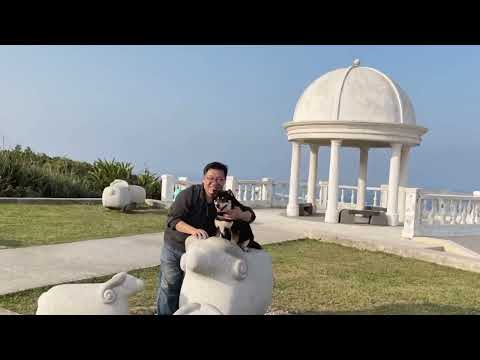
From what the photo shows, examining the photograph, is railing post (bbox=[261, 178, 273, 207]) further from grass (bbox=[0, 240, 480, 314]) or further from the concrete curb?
grass (bbox=[0, 240, 480, 314])

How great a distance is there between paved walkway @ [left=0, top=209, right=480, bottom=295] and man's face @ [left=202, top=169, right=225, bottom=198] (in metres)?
3.37

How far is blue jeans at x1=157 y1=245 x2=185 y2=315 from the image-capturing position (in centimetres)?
443

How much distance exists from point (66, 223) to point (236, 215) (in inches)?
373

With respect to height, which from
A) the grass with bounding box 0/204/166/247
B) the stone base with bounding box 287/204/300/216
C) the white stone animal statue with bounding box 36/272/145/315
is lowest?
the grass with bounding box 0/204/166/247

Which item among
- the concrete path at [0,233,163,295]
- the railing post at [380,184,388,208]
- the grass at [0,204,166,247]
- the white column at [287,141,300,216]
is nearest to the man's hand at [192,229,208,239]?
the concrete path at [0,233,163,295]

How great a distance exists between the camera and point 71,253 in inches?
335

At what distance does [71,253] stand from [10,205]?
765 centimetres

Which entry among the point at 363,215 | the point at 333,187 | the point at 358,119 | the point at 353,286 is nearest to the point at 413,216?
the point at 363,215

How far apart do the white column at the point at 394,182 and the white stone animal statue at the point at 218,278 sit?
1224 centimetres

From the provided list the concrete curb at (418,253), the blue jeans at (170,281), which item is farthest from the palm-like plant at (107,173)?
the blue jeans at (170,281)

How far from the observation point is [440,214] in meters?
14.1

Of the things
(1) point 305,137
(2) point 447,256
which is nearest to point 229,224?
(2) point 447,256
